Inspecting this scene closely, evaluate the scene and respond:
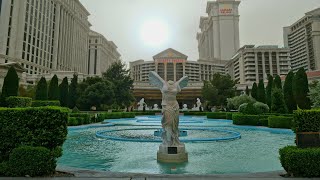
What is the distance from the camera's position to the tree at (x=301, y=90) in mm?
23750

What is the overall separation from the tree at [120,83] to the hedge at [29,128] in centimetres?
4111

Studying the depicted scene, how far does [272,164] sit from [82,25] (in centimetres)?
12670

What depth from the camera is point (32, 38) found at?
3211 inches

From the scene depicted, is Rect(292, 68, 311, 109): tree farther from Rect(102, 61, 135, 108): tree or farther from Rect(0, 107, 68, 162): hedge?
Rect(102, 61, 135, 108): tree

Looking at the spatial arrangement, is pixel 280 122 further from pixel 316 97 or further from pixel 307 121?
pixel 307 121

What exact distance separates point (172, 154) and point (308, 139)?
168 inches

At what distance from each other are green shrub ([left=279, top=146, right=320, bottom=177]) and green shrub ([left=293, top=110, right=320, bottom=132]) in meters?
0.80

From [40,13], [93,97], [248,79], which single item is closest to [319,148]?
[93,97]

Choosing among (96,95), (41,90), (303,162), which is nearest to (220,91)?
(96,95)

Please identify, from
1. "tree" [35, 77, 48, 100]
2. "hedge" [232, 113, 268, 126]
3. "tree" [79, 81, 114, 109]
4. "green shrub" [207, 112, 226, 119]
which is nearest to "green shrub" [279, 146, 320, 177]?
"hedge" [232, 113, 268, 126]

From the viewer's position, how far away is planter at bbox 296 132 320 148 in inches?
238

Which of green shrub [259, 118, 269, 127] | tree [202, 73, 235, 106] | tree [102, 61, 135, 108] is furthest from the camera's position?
tree [202, 73, 235, 106]

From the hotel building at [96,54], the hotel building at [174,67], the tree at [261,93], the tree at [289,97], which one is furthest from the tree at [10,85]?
the hotel building at [96,54]

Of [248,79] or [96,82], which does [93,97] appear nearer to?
[96,82]
